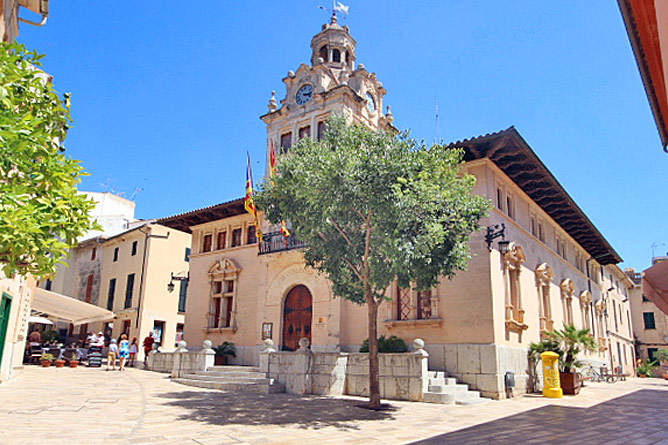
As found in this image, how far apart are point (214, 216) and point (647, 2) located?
21.5 m

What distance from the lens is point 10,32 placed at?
998 centimetres

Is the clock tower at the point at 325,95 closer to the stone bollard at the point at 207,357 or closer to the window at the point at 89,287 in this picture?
the stone bollard at the point at 207,357

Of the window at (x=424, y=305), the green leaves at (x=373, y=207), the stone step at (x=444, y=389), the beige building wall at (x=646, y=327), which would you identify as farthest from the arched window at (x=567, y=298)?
the beige building wall at (x=646, y=327)

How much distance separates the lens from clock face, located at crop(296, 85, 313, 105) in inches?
926

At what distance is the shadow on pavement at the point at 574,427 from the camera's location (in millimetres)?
7926

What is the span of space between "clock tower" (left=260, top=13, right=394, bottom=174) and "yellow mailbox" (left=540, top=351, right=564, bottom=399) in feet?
40.4

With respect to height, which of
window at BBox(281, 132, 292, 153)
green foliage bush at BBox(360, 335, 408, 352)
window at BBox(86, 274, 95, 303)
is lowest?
green foliage bush at BBox(360, 335, 408, 352)

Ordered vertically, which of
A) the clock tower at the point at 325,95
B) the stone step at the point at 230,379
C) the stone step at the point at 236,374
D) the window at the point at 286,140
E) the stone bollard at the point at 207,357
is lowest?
the stone step at the point at 230,379

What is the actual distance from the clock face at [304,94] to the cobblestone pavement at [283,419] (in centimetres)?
1465

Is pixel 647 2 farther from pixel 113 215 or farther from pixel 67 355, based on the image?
pixel 113 215

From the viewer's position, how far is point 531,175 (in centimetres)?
1881

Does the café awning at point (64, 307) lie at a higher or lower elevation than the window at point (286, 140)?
lower

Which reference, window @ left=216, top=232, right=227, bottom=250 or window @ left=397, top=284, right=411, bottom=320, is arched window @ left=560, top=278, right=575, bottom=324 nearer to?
window @ left=397, top=284, right=411, bottom=320

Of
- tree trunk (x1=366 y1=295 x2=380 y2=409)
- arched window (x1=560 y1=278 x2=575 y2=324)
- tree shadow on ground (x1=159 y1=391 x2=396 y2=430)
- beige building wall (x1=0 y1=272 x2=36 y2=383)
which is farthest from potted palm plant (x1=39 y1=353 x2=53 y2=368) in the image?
arched window (x1=560 y1=278 x2=575 y2=324)
